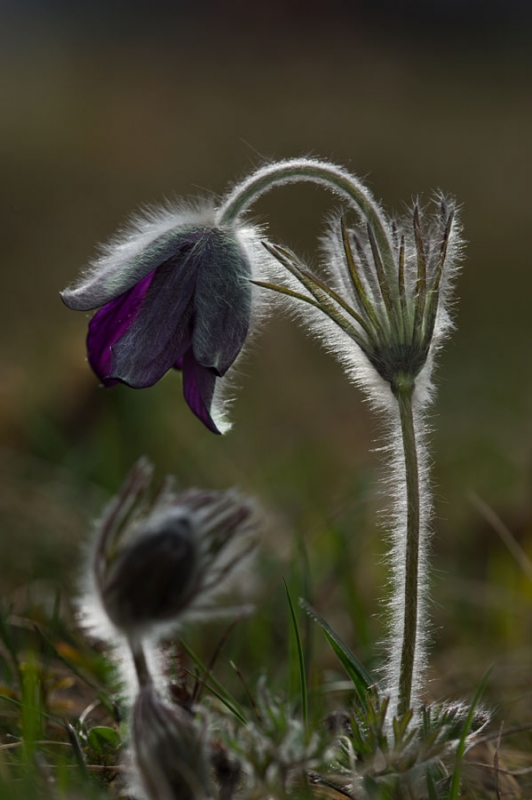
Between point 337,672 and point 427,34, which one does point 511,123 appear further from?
point 337,672

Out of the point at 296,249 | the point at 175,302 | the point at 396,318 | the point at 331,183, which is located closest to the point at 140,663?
the point at 175,302

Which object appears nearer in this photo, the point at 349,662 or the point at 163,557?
the point at 163,557

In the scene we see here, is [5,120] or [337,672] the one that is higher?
[5,120]

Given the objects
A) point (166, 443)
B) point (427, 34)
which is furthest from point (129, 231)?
point (427, 34)

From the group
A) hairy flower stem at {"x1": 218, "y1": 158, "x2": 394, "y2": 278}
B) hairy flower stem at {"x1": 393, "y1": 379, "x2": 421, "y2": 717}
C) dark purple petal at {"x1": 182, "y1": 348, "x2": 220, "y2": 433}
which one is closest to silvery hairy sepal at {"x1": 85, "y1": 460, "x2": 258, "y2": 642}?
dark purple petal at {"x1": 182, "y1": 348, "x2": 220, "y2": 433}

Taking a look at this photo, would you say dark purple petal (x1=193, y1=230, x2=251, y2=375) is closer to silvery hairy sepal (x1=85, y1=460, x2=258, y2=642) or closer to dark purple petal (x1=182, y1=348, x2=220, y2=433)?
dark purple petal (x1=182, y1=348, x2=220, y2=433)

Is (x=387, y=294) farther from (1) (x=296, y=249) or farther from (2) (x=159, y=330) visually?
(1) (x=296, y=249)

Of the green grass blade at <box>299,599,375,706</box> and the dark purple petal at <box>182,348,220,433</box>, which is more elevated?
the dark purple petal at <box>182,348,220,433</box>
